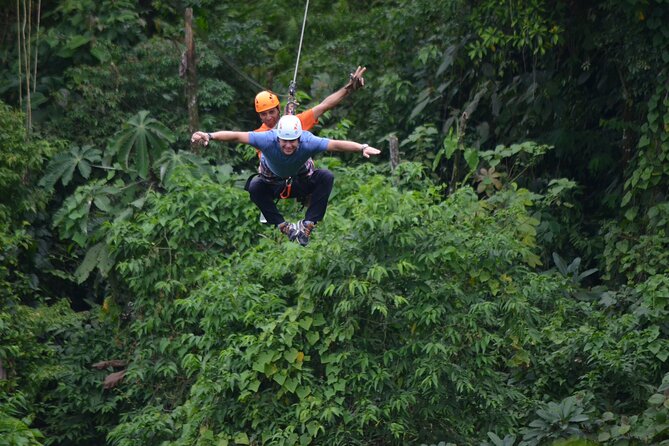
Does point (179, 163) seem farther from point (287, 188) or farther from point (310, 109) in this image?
point (310, 109)

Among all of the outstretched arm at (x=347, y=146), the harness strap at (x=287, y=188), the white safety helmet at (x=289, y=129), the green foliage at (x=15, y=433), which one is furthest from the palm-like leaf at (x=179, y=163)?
the outstretched arm at (x=347, y=146)

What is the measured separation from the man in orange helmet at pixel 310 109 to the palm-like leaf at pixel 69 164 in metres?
3.78

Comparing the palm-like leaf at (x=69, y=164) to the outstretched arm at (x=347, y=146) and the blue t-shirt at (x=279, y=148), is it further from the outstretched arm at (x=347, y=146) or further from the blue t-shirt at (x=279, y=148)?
the outstretched arm at (x=347, y=146)

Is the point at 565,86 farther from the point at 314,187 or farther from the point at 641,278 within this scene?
the point at 314,187

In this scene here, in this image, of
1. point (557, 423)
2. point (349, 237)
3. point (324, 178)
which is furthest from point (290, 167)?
point (557, 423)

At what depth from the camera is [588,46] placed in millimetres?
12539

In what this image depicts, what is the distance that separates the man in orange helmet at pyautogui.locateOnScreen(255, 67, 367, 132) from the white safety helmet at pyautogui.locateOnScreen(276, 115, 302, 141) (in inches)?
16.8

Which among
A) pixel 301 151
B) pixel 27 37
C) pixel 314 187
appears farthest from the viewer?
pixel 27 37

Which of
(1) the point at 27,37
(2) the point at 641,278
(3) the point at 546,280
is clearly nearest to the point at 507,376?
(3) the point at 546,280

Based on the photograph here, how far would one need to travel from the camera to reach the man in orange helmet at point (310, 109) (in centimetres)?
864

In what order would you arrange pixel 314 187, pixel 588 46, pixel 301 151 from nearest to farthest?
pixel 301 151
pixel 314 187
pixel 588 46

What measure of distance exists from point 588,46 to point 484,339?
4304 millimetres

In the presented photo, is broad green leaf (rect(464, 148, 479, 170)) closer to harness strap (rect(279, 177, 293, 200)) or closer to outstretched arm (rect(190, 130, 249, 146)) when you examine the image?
harness strap (rect(279, 177, 293, 200))

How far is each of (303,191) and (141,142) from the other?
3.10m
